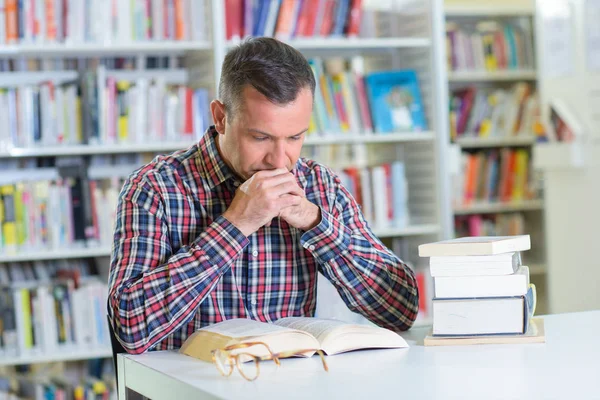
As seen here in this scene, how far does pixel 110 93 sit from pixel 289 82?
5.66 feet

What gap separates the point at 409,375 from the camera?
1394 mm

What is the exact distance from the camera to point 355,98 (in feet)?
12.3

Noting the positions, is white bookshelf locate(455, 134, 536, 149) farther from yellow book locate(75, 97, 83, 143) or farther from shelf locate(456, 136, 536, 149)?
yellow book locate(75, 97, 83, 143)

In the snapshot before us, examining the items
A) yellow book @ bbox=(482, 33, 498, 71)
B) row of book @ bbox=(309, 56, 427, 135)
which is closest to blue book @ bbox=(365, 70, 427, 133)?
row of book @ bbox=(309, 56, 427, 135)

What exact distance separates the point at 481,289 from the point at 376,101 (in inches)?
86.6

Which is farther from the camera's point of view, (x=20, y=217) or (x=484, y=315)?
(x=20, y=217)

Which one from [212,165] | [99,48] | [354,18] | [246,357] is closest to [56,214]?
[99,48]

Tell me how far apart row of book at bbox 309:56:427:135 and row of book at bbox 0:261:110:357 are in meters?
1.18

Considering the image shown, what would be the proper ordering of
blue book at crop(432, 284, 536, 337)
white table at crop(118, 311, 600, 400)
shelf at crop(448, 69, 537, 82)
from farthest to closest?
shelf at crop(448, 69, 537, 82) < blue book at crop(432, 284, 536, 337) < white table at crop(118, 311, 600, 400)

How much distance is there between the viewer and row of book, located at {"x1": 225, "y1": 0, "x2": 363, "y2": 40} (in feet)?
11.5

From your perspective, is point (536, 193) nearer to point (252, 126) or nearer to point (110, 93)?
point (110, 93)

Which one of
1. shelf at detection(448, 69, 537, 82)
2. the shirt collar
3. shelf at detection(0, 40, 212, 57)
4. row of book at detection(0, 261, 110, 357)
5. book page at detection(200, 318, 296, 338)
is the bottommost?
row of book at detection(0, 261, 110, 357)

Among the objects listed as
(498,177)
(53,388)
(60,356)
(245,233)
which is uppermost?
(498,177)

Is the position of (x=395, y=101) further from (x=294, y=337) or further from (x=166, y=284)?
(x=294, y=337)
